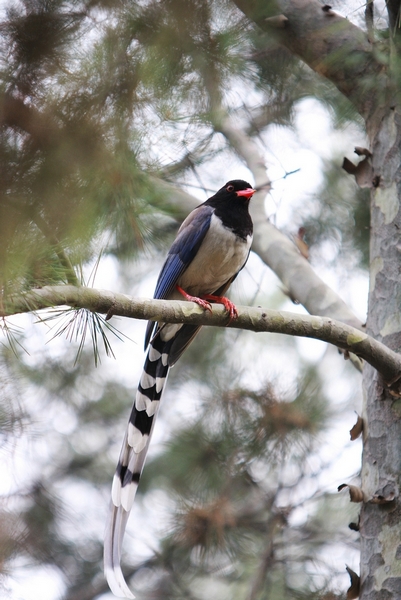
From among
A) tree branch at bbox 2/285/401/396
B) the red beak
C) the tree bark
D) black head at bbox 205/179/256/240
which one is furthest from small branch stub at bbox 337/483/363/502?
the red beak

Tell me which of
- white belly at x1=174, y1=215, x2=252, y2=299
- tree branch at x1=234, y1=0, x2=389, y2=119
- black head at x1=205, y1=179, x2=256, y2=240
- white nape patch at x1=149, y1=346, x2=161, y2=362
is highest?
tree branch at x1=234, y1=0, x2=389, y2=119

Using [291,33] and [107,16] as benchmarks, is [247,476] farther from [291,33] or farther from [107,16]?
[107,16]

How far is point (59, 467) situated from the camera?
6047 mm

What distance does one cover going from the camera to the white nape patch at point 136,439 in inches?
141

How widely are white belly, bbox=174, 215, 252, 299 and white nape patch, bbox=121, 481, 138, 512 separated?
1.24 m

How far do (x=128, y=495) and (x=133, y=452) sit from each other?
27 centimetres

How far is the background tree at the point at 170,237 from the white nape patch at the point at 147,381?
79 centimetres

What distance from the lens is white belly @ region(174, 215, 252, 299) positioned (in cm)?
384

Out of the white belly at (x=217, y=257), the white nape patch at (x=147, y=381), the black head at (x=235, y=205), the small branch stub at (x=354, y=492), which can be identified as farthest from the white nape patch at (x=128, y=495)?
the black head at (x=235, y=205)

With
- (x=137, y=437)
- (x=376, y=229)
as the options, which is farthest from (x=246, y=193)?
(x=137, y=437)

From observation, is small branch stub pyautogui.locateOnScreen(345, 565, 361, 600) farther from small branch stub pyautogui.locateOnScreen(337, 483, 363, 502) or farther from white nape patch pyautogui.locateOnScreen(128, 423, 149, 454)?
white nape patch pyautogui.locateOnScreen(128, 423, 149, 454)

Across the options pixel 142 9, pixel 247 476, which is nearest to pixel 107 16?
pixel 142 9

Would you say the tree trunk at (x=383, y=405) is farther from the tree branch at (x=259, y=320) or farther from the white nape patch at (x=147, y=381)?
the white nape patch at (x=147, y=381)

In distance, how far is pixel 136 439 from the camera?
3600 mm
